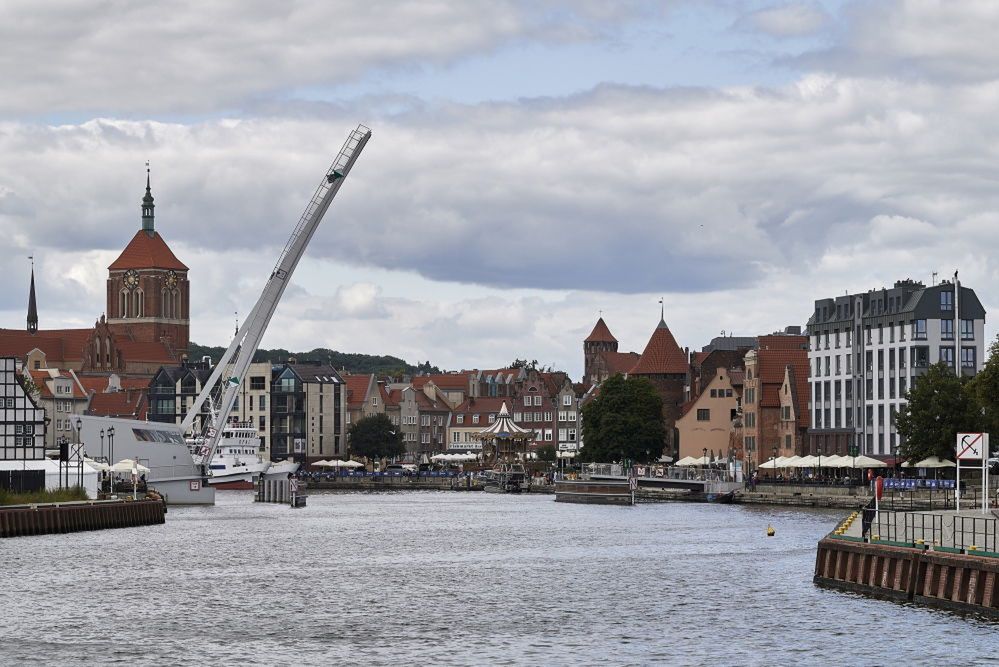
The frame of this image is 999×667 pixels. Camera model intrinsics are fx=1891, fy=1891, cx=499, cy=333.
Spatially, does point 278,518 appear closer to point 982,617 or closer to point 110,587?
point 110,587

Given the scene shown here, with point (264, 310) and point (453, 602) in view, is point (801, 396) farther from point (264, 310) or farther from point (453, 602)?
point (453, 602)

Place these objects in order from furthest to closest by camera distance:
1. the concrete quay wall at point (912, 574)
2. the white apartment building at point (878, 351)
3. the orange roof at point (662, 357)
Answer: the orange roof at point (662, 357)
the white apartment building at point (878, 351)
the concrete quay wall at point (912, 574)

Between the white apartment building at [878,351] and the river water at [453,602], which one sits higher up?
the white apartment building at [878,351]

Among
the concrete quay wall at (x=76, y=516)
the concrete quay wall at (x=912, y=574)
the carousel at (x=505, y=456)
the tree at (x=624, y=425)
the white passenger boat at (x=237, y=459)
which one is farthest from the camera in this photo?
the carousel at (x=505, y=456)

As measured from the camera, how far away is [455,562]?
70.1 m

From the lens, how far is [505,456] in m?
182

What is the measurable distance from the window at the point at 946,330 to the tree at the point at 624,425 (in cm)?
2957

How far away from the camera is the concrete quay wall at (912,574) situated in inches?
1700

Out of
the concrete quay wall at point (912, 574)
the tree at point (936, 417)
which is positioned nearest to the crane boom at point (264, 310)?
the tree at point (936, 417)

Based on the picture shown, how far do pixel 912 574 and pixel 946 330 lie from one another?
89.0 metres

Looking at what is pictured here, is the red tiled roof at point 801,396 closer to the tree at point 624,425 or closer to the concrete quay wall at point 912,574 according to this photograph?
the tree at point 624,425

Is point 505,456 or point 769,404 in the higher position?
point 769,404

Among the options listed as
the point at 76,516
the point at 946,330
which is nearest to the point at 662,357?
the point at 946,330

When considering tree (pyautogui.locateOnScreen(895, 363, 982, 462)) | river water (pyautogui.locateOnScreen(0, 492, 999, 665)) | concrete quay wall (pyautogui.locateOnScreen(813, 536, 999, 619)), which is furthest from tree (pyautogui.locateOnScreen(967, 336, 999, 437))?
concrete quay wall (pyautogui.locateOnScreen(813, 536, 999, 619))
